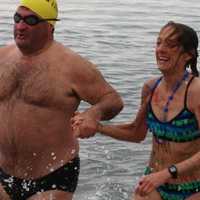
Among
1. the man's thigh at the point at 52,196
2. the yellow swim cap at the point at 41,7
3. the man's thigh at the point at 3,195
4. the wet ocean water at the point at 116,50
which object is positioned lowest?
the wet ocean water at the point at 116,50

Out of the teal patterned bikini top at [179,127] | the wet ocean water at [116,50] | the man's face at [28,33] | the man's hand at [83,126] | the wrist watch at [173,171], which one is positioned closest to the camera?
the man's hand at [83,126]

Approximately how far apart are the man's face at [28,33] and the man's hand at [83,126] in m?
0.81

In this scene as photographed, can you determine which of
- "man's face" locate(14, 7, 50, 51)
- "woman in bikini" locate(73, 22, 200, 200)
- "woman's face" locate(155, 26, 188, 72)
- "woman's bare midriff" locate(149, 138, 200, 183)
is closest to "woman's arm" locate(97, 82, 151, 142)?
"woman in bikini" locate(73, 22, 200, 200)

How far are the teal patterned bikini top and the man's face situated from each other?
3.45 ft

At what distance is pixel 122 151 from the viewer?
1120 cm

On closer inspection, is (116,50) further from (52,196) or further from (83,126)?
(83,126)

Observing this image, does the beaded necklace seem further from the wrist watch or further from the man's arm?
the wrist watch

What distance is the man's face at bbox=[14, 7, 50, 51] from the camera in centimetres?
626

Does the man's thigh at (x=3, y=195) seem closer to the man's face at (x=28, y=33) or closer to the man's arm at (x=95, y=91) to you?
the man's arm at (x=95, y=91)

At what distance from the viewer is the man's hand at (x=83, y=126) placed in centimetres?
567

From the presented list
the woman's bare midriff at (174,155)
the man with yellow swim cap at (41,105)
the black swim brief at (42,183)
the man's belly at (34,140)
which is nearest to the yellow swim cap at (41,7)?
the man with yellow swim cap at (41,105)

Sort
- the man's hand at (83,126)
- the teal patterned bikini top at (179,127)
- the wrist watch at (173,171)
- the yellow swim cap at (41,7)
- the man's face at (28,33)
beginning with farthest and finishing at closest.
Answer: the yellow swim cap at (41,7) → the man's face at (28,33) → the teal patterned bikini top at (179,127) → the wrist watch at (173,171) → the man's hand at (83,126)

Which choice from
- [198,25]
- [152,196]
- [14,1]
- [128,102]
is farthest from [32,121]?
[14,1]

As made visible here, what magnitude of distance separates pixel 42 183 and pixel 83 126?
32.4 inches
